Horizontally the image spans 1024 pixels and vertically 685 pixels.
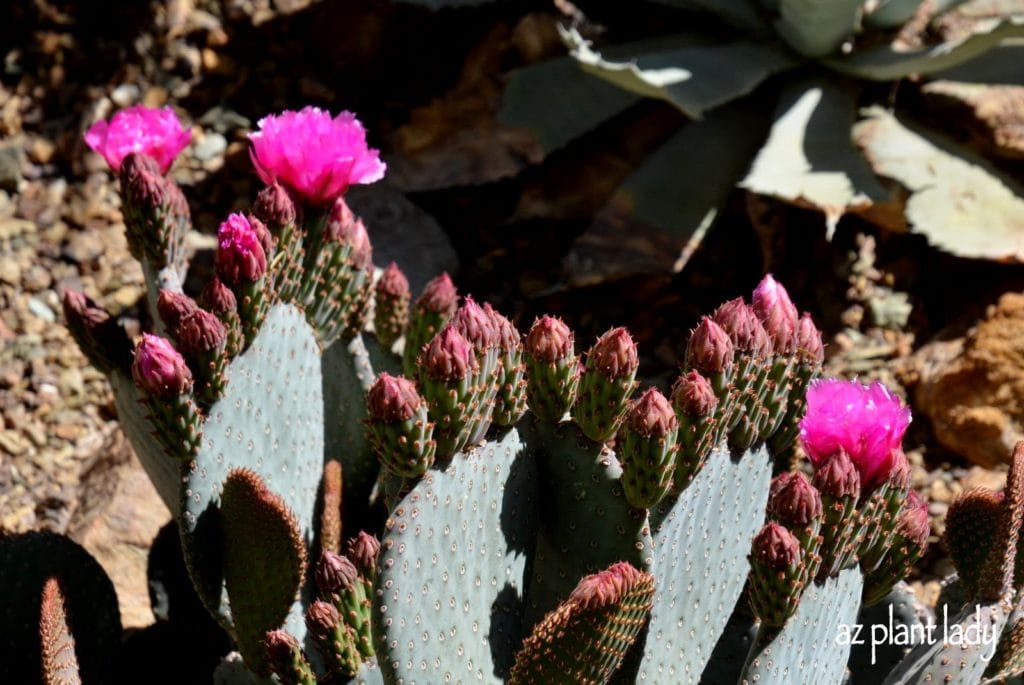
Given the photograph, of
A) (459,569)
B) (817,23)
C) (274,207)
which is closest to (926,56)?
(817,23)

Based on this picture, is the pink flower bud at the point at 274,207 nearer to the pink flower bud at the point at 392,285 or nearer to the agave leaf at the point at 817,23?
the pink flower bud at the point at 392,285

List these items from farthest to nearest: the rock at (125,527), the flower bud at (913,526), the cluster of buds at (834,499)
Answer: the rock at (125,527) → the flower bud at (913,526) → the cluster of buds at (834,499)

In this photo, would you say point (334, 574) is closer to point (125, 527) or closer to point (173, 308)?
point (173, 308)

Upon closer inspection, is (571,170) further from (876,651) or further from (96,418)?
(876,651)

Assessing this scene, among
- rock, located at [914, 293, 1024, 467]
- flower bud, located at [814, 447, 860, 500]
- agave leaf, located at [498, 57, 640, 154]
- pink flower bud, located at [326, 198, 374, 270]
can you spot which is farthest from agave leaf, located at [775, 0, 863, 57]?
flower bud, located at [814, 447, 860, 500]

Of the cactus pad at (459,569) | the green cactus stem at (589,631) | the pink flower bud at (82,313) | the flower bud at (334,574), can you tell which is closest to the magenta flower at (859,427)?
the green cactus stem at (589,631)

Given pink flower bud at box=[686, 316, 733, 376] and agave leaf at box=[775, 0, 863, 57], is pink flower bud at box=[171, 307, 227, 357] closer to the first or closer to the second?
pink flower bud at box=[686, 316, 733, 376]

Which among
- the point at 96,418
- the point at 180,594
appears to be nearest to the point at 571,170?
the point at 96,418
